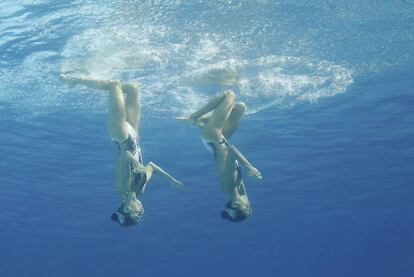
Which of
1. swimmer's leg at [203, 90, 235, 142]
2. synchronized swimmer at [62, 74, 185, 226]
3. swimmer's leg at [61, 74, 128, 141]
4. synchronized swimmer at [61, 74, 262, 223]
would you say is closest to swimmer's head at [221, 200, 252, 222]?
synchronized swimmer at [61, 74, 262, 223]

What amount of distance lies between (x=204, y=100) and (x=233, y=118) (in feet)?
28.6

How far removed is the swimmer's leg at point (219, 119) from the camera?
381 inches

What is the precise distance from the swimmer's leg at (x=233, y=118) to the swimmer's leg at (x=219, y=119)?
63 centimetres

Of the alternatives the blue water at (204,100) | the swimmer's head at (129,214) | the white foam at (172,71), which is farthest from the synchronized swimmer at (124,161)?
the white foam at (172,71)

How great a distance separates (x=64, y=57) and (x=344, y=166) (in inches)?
899

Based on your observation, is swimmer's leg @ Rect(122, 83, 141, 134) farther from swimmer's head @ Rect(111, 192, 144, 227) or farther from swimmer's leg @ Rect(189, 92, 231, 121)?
swimmer's head @ Rect(111, 192, 144, 227)

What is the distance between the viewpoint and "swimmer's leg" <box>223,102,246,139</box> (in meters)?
10.5

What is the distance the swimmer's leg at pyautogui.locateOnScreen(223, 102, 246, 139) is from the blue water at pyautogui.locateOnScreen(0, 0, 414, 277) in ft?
11.7

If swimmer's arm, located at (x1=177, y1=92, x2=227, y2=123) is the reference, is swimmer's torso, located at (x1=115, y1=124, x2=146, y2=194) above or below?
below

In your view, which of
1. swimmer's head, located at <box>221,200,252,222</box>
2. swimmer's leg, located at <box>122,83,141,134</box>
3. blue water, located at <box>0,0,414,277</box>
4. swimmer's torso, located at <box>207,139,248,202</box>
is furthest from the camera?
blue water, located at <box>0,0,414,277</box>

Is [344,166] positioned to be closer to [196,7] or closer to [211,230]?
[196,7]

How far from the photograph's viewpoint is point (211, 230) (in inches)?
2266

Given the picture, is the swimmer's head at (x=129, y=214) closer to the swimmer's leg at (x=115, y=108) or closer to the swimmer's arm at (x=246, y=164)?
the swimmer's leg at (x=115, y=108)

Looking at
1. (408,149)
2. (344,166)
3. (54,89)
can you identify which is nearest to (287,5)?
(54,89)
